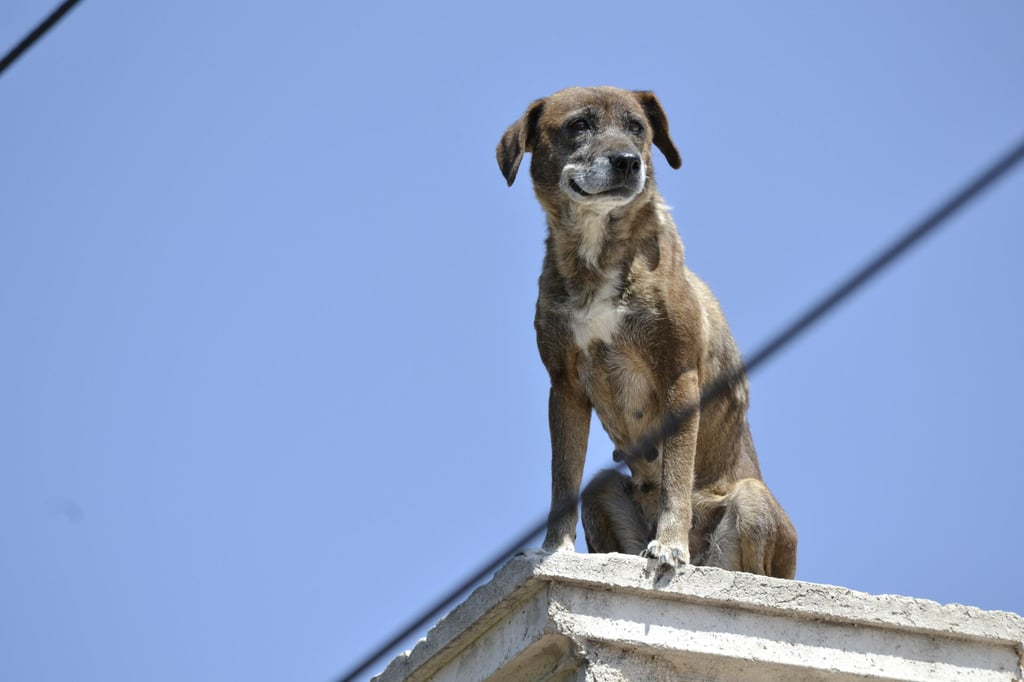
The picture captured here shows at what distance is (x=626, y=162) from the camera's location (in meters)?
7.21

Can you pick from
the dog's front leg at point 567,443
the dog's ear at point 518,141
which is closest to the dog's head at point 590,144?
the dog's ear at point 518,141

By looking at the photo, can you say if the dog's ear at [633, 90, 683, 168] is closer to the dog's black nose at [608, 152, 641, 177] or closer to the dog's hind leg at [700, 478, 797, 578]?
the dog's black nose at [608, 152, 641, 177]

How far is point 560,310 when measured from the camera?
7301 mm

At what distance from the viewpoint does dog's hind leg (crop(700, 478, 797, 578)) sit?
7082mm

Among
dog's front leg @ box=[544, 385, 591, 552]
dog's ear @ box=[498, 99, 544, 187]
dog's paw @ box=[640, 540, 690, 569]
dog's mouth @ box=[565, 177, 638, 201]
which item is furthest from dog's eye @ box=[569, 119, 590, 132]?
dog's paw @ box=[640, 540, 690, 569]

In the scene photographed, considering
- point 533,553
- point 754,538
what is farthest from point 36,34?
point 754,538

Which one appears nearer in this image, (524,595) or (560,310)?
(524,595)

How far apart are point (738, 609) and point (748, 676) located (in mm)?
249

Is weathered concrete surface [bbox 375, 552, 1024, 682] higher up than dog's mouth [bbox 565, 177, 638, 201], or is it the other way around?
dog's mouth [bbox 565, 177, 638, 201]

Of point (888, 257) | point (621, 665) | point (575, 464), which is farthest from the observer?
point (575, 464)

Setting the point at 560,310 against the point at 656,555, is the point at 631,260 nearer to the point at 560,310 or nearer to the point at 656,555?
the point at 560,310

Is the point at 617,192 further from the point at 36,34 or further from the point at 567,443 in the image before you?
the point at 36,34

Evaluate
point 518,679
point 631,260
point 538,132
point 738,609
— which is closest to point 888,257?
point 738,609

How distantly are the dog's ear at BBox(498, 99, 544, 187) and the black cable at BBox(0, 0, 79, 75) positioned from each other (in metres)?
3.16
